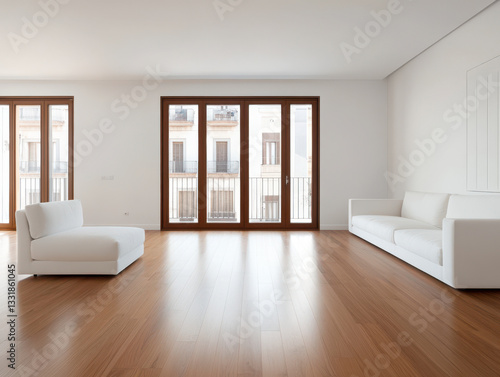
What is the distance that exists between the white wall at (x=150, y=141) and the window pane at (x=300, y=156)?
0.90 feet

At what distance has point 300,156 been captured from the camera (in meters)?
7.26

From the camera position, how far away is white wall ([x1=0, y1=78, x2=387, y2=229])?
712cm

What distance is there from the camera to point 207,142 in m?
7.24

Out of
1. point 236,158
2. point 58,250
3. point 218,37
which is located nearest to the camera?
point 58,250

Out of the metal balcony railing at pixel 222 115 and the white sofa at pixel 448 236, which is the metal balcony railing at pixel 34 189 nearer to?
the metal balcony railing at pixel 222 115

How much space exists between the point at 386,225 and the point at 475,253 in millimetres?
1690

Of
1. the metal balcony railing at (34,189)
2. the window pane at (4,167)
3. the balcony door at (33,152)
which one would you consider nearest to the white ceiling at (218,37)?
the balcony door at (33,152)

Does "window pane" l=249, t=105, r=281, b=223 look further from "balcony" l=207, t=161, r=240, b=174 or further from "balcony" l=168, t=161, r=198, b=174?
"balcony" l=168, t=161, r=198, b=174

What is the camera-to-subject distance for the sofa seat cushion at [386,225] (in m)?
4.57

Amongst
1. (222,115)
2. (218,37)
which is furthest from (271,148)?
(218,37)

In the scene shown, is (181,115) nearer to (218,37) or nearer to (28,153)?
(218,37)

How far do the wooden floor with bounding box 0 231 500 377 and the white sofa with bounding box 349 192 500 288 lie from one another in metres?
0.14

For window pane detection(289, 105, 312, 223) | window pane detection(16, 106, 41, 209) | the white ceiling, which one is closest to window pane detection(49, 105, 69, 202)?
window pane detection(16, 106, 41, 209)

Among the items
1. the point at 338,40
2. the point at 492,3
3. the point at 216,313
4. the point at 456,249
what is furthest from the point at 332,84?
the point at 216,313
